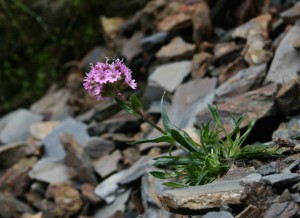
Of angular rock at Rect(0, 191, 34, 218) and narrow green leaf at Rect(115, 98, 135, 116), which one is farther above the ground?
angular rock at Rect(0, 191, 34, 218)

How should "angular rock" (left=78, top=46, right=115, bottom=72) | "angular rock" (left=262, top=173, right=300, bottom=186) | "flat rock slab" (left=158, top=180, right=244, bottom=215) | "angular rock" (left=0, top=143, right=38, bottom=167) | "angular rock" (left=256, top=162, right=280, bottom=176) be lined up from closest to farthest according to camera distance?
"angular rock" (left=262, top=173, right=300, bottom=186)
"flat rock slab" (left=158, top=180, right=244, bottom=215)
"angular rock" (left=256, top=162, right=280, bottom=176)
"angular rock" (left=0, top=143, right=38, bottom=167)
"angular rock" (left=78, top=46, right=115, bottom=72)

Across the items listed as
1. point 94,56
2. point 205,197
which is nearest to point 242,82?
point 205,197

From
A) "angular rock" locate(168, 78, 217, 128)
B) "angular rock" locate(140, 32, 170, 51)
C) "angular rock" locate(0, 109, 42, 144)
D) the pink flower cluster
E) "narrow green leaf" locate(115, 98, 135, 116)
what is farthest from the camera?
"angular rock" locate(0, 109, 42, 144)

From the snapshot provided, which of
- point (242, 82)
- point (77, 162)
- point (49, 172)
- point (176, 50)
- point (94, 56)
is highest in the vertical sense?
point (94, 56)

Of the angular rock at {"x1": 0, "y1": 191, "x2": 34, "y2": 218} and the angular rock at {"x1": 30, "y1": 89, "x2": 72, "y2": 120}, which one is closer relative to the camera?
the angular rock at {"x1": 0, "y1": 191, "x2": 34, "y2": 218}

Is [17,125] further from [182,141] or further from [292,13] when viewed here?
[182,141]

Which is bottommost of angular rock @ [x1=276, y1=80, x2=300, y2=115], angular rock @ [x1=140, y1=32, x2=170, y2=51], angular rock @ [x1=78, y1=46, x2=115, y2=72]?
angular rock @ [x1=276, y1=80, x2=300, y2=115]

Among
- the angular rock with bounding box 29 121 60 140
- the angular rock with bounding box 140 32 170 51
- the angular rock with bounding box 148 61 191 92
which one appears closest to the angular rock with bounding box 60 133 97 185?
the angular rock with bounding box 29 121 60 140

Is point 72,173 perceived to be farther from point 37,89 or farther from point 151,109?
point 37,89

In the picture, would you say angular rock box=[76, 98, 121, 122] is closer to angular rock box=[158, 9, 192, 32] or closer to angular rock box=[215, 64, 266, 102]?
angular rock box=[158, 9, 192, 32]
